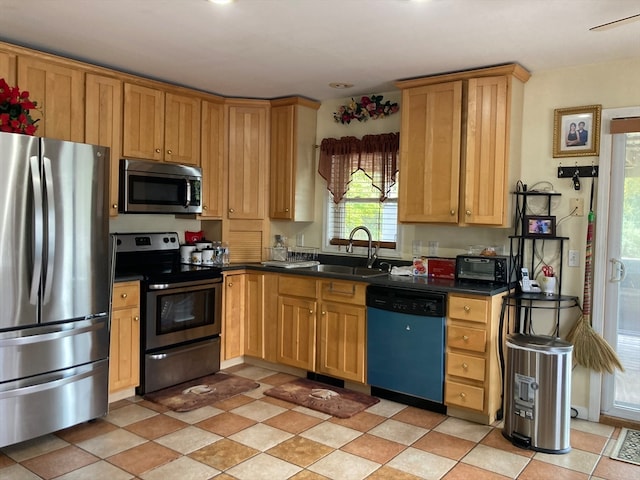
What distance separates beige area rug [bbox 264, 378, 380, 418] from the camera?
366 cm

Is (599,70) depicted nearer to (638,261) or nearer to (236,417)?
(638,261)

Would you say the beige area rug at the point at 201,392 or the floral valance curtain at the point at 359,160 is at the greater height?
the floral valance curtain at the point at 359,160

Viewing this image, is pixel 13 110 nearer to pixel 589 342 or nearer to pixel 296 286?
pixel 296 286

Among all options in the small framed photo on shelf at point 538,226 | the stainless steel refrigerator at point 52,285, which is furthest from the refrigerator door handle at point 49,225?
the small framed photo on shelf at point 538,226

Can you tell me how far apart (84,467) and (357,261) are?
2.63m

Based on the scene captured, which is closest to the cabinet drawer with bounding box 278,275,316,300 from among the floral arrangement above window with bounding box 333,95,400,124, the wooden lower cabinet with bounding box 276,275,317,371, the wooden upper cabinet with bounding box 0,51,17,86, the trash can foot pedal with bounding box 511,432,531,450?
the wooden lower cabinet with bounding box 276,275,317,371

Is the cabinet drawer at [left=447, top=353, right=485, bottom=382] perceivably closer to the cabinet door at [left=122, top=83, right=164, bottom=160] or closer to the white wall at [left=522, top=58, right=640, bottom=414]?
the white wall at [left=522, top=58, right=640, bottom=414]

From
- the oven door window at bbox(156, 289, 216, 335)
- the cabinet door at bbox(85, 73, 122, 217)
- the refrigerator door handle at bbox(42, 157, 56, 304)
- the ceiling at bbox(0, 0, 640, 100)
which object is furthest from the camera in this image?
the oven door window at bbox(156, 289, 216, 335)

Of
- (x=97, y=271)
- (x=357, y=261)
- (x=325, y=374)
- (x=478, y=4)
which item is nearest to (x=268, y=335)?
(x=325, y=374)

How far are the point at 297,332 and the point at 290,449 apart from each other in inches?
52.7

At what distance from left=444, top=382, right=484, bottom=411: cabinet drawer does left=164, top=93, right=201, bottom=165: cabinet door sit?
8.89 ft

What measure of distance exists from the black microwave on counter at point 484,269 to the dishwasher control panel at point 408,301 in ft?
1.09

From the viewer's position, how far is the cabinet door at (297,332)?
13.8ft

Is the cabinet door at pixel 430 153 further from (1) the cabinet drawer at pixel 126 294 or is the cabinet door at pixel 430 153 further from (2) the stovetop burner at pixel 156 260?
(1) the cabinet drawer at pixel 126 294
